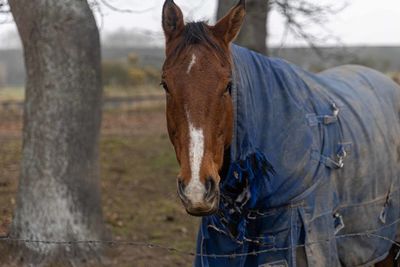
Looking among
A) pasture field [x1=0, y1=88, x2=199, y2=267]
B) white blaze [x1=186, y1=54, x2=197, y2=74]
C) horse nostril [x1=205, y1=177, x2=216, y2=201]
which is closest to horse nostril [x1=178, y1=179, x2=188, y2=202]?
horse nostril [x1=205, y1=177, x2=216, y2=201]

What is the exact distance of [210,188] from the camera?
324 centimetres

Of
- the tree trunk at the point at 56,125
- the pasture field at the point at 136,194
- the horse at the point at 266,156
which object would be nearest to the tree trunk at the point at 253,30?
the pasture field at the point at 136,194

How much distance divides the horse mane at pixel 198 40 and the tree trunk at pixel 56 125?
8.94ft

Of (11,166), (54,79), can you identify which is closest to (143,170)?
(11,166)

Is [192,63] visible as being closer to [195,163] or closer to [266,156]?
[195,163]

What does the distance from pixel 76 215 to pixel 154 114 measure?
12.6 metres

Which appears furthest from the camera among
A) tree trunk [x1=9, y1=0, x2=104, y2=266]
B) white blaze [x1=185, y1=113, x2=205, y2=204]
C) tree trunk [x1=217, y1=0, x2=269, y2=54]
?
tree trunk [x1=217, y1=0, x2=269, y2=54]

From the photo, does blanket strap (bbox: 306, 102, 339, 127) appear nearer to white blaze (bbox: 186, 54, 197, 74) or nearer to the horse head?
the horse head

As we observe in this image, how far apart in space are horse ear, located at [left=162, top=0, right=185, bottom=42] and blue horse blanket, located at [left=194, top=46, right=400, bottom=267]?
0.36m

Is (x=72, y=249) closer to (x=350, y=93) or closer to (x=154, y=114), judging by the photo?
(x=350, y=93)

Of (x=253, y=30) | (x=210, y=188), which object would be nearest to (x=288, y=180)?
(x=210, y=188)

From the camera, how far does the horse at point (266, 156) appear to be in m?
3.43

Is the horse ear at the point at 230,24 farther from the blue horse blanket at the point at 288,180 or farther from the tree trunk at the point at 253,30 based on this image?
the tree trunk at the point at 253,30

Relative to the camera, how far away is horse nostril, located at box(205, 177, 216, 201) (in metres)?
3.22
